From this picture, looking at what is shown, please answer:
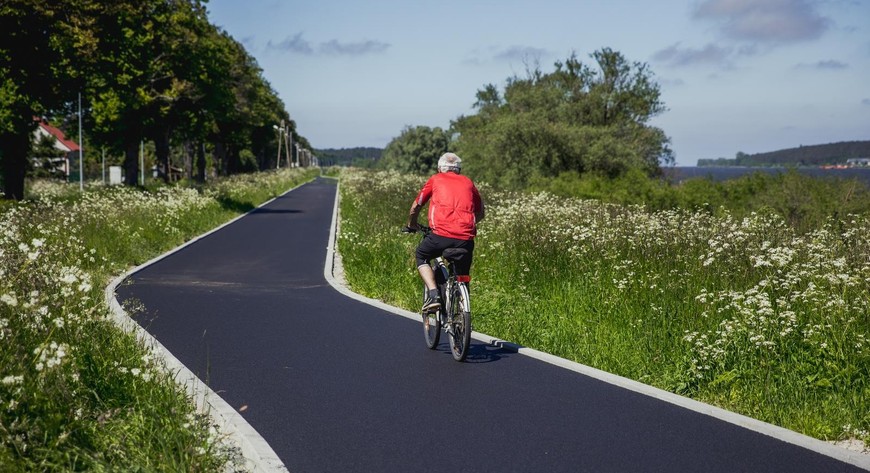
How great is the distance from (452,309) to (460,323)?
25 cm

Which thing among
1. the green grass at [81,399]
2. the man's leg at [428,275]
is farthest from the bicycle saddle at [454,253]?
the green grass at [81,399]

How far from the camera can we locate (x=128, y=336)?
7.51 metres

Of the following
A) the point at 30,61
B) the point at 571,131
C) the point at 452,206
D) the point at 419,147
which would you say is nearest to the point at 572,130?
the point at 571,131

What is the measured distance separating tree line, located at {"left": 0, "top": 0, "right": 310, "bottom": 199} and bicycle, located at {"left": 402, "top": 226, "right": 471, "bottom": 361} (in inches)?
874

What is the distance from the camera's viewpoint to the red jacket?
26.1 ft

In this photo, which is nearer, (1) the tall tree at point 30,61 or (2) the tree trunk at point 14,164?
(1) the tall tree at point 30,61

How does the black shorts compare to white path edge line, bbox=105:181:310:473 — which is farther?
the black shorts

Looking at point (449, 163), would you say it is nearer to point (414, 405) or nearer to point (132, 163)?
point (414, 405)

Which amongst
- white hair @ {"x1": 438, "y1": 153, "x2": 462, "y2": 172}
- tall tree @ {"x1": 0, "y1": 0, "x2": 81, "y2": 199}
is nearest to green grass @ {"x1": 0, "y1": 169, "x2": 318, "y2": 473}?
white hair @ {"x1": 438, "y1": 153, "x2": 462, "y2": 172}

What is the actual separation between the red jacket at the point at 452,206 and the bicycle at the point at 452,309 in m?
0.20

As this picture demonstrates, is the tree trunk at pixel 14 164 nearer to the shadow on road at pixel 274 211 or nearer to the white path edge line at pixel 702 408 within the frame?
the shadow on road at pixel 274 211

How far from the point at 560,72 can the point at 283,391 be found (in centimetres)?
5202

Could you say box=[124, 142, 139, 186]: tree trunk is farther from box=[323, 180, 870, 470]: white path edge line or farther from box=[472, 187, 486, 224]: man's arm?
box=[472, 187, 486, 224]: man's arm

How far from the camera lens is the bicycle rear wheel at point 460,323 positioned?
761 centimetres
